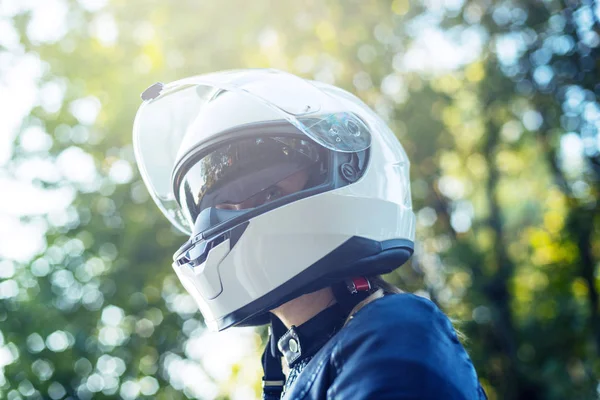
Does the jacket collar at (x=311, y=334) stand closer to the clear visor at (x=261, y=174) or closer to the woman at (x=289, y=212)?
the woman at (x=289, y=212)

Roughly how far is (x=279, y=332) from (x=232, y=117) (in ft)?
2.18

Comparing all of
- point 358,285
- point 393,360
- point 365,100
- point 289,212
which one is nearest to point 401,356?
point 393,360

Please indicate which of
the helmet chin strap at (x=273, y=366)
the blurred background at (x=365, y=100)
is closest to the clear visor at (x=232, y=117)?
the helmet chin strap at (x=273, y=366)

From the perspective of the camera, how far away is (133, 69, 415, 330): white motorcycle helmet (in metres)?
1.92

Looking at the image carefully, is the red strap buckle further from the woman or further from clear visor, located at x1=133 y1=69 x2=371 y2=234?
clear visor, located at x1=133 y1=69 x2=371 y2=234

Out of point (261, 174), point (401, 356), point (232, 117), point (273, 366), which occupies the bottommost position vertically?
point (273, 366)

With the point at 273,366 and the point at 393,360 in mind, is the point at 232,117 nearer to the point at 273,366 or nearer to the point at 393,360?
the point at 273,366

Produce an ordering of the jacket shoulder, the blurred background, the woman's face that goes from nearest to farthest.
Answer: the jacket shoulder, the woman's face, the blurred background

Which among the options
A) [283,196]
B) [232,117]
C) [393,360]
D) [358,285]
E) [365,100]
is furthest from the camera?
[365,100]

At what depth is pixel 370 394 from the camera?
1358 mm

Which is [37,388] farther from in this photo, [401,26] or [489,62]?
[489,62]

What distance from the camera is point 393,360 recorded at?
55.0 inches

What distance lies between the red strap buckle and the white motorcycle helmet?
0.02m

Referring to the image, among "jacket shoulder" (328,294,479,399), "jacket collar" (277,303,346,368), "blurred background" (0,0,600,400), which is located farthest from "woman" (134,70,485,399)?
"blurred background" (0,0,600,400)
